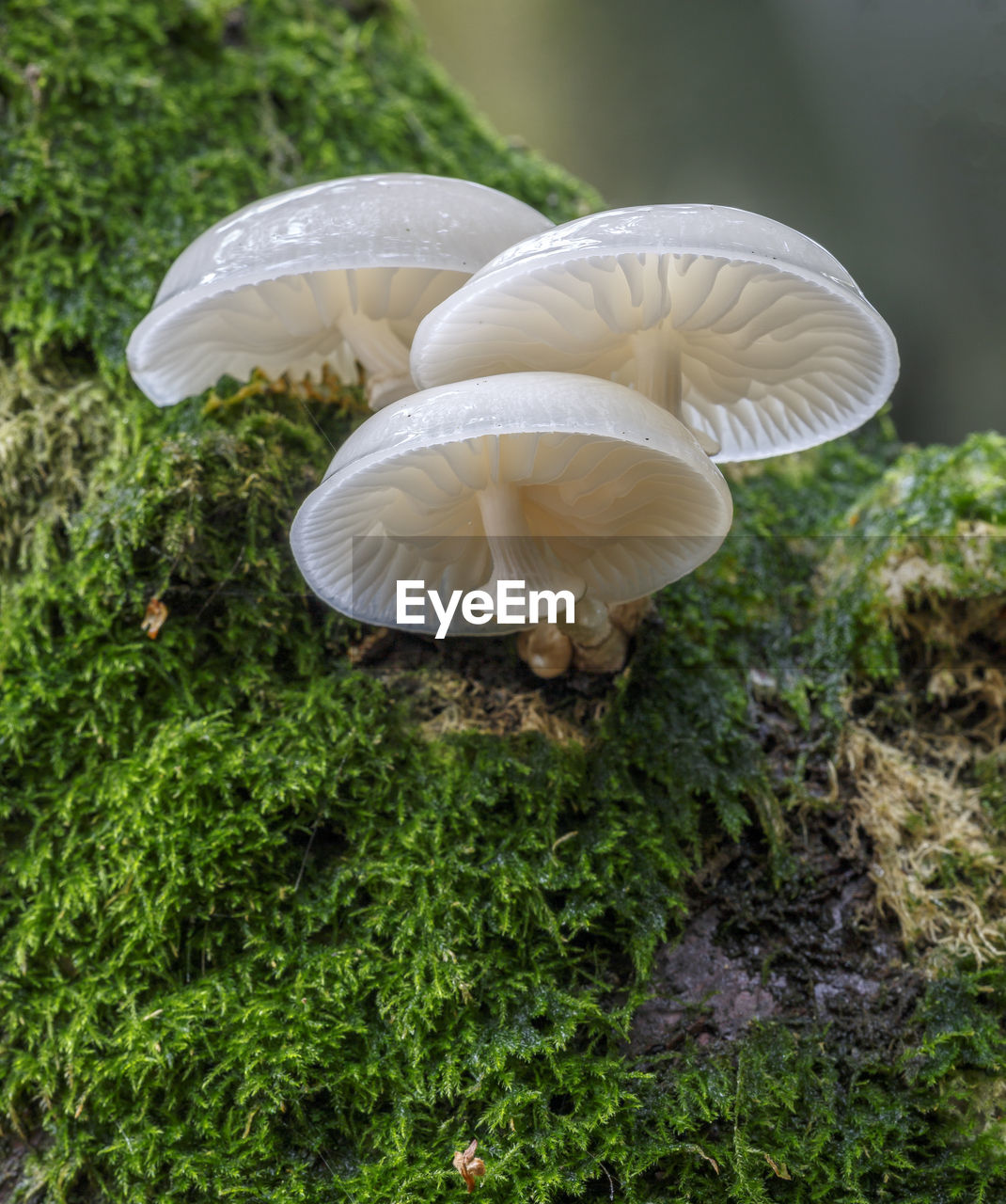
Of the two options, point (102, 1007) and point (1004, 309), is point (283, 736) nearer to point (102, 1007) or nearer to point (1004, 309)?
point (102, 1007)

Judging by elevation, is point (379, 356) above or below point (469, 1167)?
above

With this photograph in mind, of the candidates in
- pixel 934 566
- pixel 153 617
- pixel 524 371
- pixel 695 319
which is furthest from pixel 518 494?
pixel 934 566

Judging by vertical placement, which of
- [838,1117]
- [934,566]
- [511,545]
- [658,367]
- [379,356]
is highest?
[658,367]

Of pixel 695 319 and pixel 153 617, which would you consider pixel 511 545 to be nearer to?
pixel 695 319

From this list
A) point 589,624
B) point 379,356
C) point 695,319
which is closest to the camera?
point 695,319

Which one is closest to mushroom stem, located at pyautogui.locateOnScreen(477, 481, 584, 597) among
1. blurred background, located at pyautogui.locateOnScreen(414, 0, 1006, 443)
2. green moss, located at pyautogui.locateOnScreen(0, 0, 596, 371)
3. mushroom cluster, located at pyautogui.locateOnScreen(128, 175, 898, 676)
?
mushroom cluster, located at pyautogui.locateOnScreen(128, 175, 898, 676)

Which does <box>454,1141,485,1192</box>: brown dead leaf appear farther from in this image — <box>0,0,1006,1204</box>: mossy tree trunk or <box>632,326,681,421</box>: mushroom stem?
<box>632,326,681,421</box>: mushroom stem

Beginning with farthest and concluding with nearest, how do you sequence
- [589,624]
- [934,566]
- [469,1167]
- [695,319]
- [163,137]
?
[163,137] → [934,566] → [589,624] → [695,319] → [469,1167]
